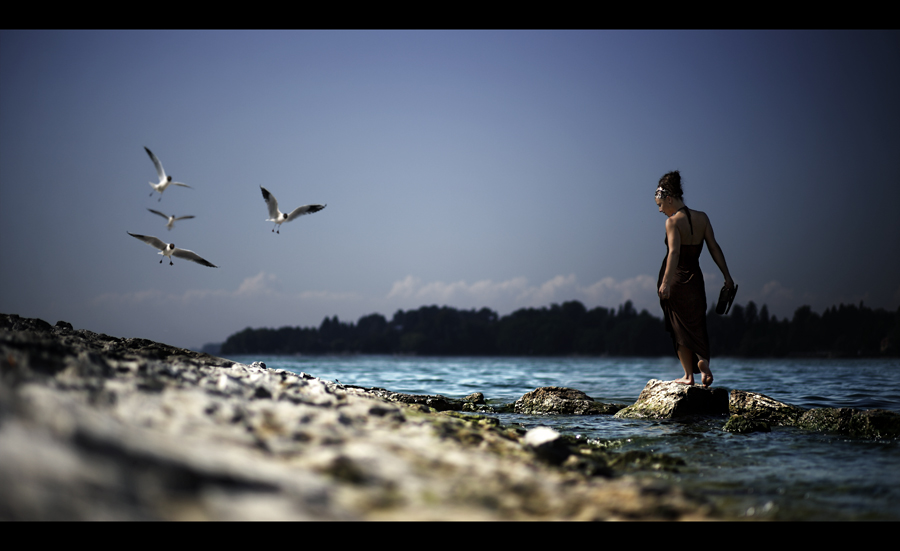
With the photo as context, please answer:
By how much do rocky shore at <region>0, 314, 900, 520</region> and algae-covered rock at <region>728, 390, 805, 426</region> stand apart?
3.76 meters

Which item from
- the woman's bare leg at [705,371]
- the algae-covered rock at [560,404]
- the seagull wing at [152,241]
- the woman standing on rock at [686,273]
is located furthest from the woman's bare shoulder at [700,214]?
the seagull wing at [152,241]

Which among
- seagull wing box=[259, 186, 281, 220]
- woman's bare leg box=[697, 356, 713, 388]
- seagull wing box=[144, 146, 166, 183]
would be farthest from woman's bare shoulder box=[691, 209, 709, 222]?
seagull wing box=[144, 146, 166, 183]

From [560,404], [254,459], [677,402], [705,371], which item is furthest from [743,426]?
[254,459]

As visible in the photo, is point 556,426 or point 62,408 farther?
point 556,426

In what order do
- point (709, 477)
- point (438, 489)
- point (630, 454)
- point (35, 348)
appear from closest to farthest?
point (438, 489)
point (35, 348)
point (709, 477)
point (630, 454)

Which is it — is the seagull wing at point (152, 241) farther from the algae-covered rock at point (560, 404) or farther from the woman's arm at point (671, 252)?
the woman's arm at point (671, 252)

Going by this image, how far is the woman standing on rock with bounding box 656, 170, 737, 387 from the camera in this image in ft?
24.9

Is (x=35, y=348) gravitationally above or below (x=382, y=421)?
above

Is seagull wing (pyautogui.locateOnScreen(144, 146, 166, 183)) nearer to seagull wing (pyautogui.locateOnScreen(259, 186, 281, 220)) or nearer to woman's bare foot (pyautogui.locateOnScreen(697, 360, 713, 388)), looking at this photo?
seagull wing (pyautogui.locateOnScreen(259, 186, 281, 220))
